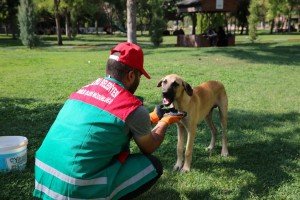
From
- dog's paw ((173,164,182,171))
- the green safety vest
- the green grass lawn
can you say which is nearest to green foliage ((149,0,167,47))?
the green grass lawn

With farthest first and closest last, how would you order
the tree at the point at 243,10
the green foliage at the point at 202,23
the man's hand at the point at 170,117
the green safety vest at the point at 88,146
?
the tree at the point at 243,10, the green foliage at the point at 202,23, the man's hand at the point at 170,117, the green safety vest at the point at 88,146

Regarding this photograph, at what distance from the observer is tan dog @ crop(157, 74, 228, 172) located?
4.30m

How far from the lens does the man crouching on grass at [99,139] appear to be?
107 inches

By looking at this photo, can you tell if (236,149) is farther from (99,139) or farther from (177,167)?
(99,139)

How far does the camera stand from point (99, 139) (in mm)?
2734

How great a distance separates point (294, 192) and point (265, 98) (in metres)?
5.16

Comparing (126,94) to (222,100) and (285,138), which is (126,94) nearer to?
(222,100)

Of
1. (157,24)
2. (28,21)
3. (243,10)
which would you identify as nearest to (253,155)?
(157,24)

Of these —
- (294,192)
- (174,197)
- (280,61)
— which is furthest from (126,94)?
(280,61)

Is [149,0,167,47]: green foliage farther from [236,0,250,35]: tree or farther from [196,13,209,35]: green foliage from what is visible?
[236,0,250,35]: tree

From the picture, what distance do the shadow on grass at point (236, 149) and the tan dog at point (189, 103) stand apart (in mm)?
194

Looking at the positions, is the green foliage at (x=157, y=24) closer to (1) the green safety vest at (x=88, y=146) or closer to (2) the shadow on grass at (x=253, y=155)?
(2) the shadow on grass at (x=253, y=155)

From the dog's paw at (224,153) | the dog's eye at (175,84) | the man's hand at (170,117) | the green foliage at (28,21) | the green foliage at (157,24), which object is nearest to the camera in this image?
the man's hand at (170,117)

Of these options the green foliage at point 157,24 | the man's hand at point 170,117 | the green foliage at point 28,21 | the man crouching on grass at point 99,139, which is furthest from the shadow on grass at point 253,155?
the green foliage at point 28,21
